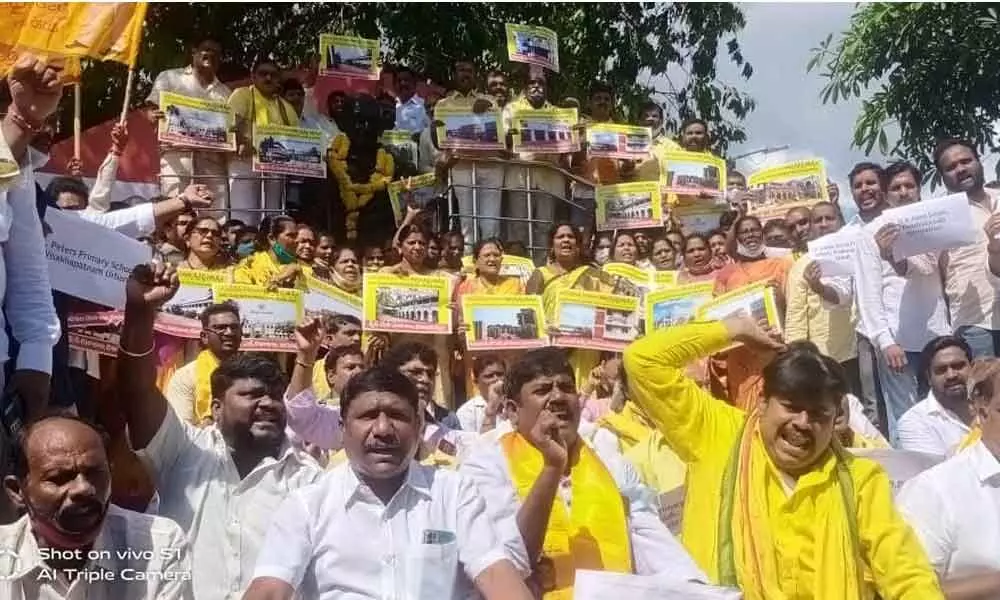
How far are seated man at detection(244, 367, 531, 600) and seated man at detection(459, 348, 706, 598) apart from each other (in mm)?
170

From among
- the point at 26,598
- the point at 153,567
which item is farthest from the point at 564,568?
the point at 26,598

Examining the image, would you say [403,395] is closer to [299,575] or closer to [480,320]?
[299,575]

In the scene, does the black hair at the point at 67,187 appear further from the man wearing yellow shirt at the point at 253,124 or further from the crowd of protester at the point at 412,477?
Result: the man wearing yellow shirt at the point at 253,124

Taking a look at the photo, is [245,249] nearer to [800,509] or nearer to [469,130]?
[469,130]

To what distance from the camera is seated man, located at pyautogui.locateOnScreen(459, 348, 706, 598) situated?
3197 mm

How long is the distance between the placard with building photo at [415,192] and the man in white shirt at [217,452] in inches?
207

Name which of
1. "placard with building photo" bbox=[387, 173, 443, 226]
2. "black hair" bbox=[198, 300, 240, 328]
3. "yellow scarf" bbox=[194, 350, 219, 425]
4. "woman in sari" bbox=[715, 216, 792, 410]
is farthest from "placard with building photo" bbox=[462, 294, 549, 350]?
"placard with building photo" bbox=[387, 173, 443, 226]

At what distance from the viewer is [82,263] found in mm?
3799

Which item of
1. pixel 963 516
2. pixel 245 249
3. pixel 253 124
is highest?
pixel 253 124

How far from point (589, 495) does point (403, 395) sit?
69 centimetres

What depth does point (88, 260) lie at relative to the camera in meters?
3.80

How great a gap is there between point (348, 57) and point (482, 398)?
457cm

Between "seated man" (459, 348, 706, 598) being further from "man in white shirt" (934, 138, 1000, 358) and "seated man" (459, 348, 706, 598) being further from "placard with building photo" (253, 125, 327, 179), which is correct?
"placard with building photo" (253, 125, 327, 179)

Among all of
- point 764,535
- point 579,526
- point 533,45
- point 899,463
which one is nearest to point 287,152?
point 533,45
